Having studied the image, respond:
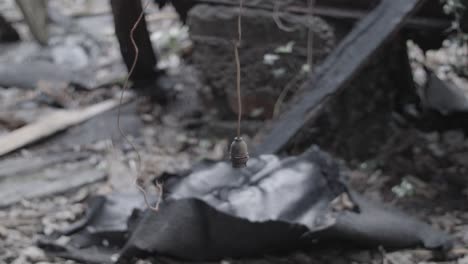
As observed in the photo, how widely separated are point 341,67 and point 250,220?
1.03 meters

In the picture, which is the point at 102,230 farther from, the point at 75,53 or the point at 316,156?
the point at 75,53

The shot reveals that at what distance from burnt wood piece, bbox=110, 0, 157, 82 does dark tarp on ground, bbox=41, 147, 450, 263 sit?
0.93 metres

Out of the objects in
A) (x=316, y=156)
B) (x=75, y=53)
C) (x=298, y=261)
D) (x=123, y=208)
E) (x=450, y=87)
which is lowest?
(x=298, y=261)

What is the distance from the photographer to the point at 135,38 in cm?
393

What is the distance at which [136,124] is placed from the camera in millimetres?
4371

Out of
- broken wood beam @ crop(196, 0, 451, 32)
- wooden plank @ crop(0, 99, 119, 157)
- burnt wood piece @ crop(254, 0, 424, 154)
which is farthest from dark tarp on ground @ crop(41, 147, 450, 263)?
wooden plank @ crop(0, 99, 119, 157)

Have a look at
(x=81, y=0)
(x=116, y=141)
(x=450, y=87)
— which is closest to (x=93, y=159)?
(x=116, y=141)

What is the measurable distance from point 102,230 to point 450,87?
2.43 m

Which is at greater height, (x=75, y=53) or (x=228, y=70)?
(x=75, y=53)

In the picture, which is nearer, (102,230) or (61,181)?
(102,230)

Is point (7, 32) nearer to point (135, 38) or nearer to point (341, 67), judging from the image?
point (135, 38)

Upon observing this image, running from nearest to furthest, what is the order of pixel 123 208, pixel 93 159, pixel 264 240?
pixel 264 240 < pixel 123 208 < pixel 93 159

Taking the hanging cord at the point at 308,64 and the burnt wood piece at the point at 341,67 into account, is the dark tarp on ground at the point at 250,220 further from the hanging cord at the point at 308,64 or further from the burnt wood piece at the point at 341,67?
the hanging cord at the point at 308,64

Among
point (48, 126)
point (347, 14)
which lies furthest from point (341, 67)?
point (48, 126)
